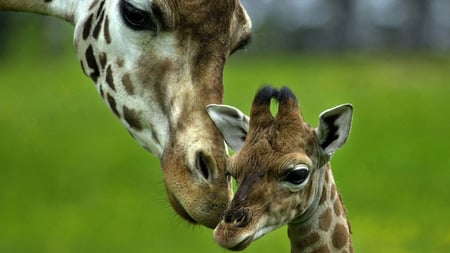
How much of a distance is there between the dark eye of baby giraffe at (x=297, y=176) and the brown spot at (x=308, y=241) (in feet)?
1.74

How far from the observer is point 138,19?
8984 millimetres

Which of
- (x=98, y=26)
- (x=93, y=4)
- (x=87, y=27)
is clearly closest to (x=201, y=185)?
(x=98, y=26)

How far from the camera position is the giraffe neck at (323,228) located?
27.8ft

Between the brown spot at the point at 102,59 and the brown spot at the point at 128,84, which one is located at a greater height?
the brown spot at the point at 102,59

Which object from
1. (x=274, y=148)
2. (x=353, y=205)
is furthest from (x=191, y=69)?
(x=353, y=205)

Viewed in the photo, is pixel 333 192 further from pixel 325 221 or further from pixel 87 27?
pixel 87 27

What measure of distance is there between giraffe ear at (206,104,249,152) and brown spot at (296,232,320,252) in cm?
63

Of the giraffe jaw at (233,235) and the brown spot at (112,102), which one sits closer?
the giraffe jaw at (233,235)

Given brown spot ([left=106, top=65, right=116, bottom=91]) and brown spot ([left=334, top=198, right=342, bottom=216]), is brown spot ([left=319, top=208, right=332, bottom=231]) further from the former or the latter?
brown spot ([left=106, top=65, right=116, bottom=91])

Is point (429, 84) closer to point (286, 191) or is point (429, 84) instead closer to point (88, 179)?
point (88, 179)

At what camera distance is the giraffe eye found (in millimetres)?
7984

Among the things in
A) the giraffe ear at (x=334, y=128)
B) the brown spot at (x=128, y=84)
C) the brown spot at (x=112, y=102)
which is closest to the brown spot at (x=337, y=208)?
the giraffe ear at (x=334, y=128)

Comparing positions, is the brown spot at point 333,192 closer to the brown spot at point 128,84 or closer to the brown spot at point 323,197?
the brown spot at point 323,197

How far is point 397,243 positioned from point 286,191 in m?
8.49
